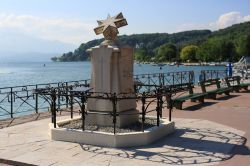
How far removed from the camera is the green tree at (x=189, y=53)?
151250mm

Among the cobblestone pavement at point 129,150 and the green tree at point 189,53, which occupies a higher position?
the green tree at point 189,53

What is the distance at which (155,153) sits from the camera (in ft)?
28.6

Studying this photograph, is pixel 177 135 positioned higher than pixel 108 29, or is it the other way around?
pixel 108 29

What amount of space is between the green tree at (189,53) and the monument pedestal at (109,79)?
5615 inches

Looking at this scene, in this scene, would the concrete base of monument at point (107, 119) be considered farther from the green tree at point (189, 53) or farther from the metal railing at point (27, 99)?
the green tree at point (189, 53)

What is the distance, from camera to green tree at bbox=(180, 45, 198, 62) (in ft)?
496

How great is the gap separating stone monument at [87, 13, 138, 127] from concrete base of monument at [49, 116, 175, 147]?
95 centimetres

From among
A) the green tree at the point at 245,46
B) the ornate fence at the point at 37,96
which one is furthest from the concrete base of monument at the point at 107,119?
the green tree at the point at 245,46

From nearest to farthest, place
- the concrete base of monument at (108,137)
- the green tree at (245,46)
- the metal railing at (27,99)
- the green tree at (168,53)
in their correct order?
the concrete base of monument at (108,137), the metal railing at (27,99), the green tree at (245,46), the green tree at (168,53)

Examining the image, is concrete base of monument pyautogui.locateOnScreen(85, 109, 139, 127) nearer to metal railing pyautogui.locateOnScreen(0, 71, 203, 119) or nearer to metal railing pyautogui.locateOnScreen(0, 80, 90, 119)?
metal railing pyautogui.locateOnScreen(0, 71, 203, 119)

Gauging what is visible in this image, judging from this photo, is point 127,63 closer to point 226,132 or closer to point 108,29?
point 108,29

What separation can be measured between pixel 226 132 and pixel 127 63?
10.9ft

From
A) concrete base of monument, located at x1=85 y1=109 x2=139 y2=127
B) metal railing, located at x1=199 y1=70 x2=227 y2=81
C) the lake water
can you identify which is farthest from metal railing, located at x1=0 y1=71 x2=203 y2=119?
the lake water

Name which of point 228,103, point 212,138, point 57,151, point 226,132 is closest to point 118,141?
point 57,151
